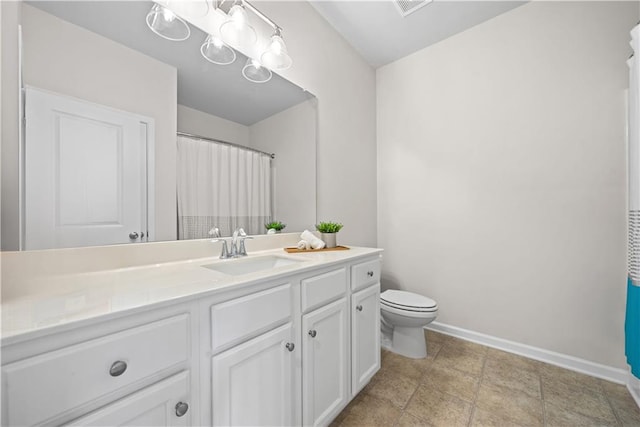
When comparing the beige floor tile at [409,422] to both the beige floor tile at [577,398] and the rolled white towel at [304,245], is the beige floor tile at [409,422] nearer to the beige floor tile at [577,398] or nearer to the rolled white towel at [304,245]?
the beige floor tile at [577,398]

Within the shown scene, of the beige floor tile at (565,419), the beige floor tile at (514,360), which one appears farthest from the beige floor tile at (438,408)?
the beige floor tile at (514,360)

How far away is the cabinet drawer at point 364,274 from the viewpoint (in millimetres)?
1318

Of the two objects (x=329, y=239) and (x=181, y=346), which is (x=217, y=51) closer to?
(x=329, y=239)

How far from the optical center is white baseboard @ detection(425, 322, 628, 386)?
1.53m

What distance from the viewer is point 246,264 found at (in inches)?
48.6

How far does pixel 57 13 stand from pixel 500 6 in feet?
8.81

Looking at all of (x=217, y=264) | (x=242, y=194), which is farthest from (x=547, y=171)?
(x=217, y=264)

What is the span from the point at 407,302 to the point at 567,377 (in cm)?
108

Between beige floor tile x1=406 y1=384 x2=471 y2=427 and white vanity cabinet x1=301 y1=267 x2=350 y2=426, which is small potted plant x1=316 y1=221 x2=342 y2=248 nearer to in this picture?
white vanity cabinet x1=301 y1=267 x2=350 y2=426

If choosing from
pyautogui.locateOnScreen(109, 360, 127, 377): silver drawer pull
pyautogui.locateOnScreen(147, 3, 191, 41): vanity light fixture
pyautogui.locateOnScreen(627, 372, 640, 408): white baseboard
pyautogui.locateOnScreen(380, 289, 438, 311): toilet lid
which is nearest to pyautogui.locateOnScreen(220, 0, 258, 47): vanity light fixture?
pyautogui.locateOnScreen(147, 3, 191, 41): vanity light fixture

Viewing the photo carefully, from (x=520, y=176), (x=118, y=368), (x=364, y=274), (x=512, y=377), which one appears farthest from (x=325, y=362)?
(x=520, y=176)

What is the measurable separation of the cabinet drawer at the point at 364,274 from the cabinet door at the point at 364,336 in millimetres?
38

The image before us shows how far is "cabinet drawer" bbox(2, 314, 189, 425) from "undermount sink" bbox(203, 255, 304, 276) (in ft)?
1.53

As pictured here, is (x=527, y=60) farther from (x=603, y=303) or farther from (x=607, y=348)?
(x=607, y=348)
